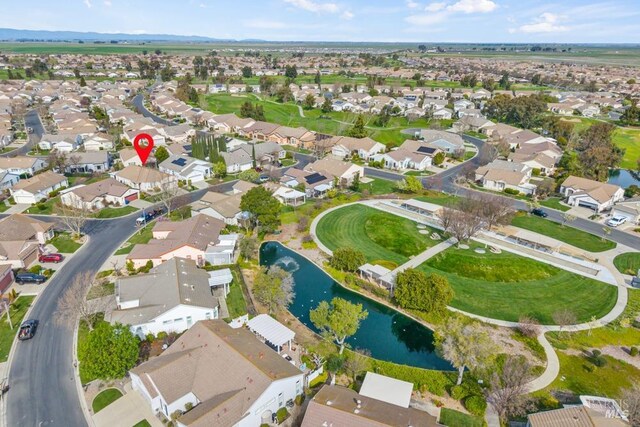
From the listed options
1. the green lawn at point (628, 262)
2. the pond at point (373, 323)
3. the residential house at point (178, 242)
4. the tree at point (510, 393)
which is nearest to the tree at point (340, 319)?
the pond at point (373, 323)

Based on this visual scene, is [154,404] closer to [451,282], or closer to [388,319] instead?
[388,319]

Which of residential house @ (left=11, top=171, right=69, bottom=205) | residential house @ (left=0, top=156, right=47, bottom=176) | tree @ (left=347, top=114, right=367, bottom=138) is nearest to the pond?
residential house @ (left=11, top=171, right=69, bottom=205)

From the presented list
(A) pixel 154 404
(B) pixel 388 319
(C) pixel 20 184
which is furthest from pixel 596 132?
(C) pixel 20 184

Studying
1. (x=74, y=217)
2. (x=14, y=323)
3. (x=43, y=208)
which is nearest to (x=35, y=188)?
(x=43, y=208)

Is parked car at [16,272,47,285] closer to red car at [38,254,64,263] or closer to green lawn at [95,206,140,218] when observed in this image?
red car at [38,254,64,263]

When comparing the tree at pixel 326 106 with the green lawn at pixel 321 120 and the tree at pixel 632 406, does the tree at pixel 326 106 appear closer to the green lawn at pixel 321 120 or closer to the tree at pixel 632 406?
the green lawn at pixel 321 120
